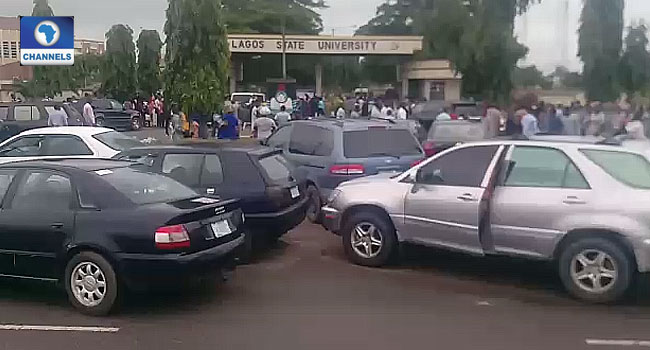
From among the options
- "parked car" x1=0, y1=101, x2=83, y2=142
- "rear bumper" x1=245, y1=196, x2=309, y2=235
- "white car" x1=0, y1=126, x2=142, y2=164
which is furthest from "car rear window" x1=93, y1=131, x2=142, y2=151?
"parked car" x1=0, y1=101, x2=83, y2=142

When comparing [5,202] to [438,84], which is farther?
[438,84]

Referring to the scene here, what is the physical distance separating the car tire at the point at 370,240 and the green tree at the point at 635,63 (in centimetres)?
1461

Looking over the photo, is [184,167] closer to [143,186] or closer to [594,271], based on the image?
[143,186]

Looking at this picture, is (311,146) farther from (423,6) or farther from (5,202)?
(423,6)

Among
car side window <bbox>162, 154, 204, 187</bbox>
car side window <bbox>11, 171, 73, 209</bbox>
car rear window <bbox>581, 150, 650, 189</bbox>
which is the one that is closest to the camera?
car side window <bbox>11, 171, 73, 209</bbox>

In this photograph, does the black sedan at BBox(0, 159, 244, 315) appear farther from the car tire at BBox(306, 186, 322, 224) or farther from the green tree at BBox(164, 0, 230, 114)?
the green tree at BBox(164, 0, 230, 114)

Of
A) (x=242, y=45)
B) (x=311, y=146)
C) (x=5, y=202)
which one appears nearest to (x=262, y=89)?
(x=242, y=45)

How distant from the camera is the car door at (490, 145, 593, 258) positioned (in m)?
7.63

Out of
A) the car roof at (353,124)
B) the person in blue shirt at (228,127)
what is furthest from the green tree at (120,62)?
the car roof at (353,124)

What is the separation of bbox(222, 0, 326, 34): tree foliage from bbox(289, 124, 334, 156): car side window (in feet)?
182

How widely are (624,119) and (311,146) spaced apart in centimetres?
924

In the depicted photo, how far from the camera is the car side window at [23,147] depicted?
13.1 metres

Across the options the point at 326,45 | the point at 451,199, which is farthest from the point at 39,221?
the point at 326,45

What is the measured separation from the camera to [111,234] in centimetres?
686
